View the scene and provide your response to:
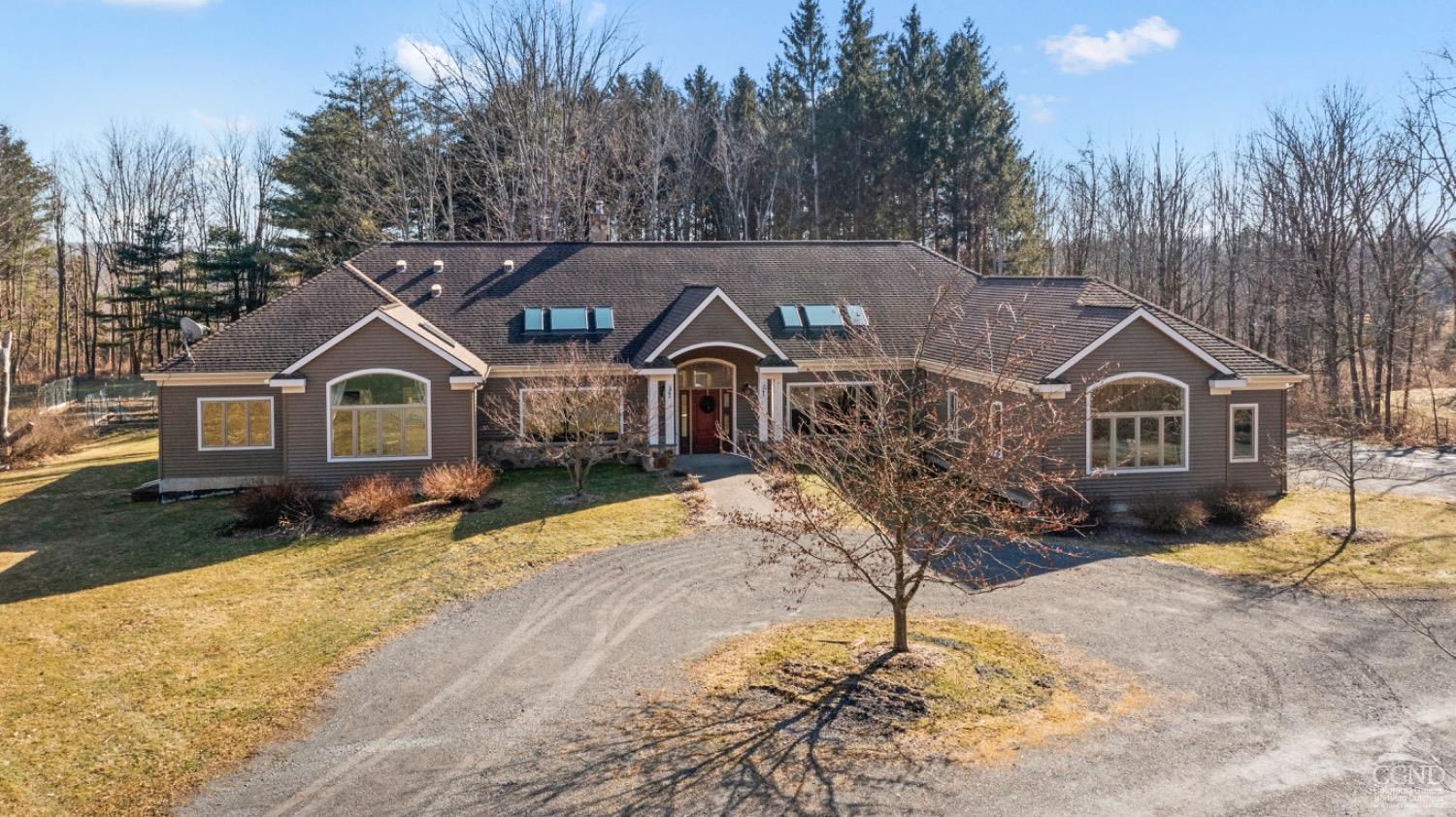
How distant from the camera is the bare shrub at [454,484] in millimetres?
19641

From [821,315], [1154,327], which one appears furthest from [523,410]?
[1154,327]

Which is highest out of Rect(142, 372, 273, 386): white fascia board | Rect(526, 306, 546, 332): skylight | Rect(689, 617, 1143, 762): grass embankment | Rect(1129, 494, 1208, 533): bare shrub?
Rect(526, 306, 546, 332): skylight

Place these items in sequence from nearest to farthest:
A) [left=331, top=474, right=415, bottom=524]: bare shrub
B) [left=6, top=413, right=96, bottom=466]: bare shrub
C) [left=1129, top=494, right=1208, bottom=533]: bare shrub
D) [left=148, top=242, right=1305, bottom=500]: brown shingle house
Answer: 1. [left=1129, top=494, right=1208, bottom=533]: bare shrub
2. [left=331, top=474, right=415, bottom=524]: bare shrub
3. [left=148, top=242, right=1305, bottom=500]: brown shingle house
4. [left=6, top=413, right=96, bottom=466]: bare shrub

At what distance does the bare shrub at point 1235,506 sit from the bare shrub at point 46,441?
105 ft

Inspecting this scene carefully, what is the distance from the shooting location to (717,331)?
2452 centimetres

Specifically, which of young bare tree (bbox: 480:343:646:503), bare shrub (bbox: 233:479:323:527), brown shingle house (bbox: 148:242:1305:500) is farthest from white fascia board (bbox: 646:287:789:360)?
bare shrub (bbox: 233:479:323:527)

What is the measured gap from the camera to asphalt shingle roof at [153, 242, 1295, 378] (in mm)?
21875

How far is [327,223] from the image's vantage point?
43000 millimetres

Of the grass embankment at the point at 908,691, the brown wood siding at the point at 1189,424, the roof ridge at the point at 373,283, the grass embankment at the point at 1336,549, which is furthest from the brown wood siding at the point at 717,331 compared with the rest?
the grass embankment at the point at 908,691

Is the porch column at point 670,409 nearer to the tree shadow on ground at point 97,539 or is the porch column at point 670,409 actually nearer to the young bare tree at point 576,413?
the young bare tree at point 576,413

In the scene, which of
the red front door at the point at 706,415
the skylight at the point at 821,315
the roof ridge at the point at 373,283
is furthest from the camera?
the skylight at the point at 821,315

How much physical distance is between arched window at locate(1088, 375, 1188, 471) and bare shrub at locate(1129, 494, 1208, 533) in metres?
1.43

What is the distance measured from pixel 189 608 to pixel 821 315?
704 inches

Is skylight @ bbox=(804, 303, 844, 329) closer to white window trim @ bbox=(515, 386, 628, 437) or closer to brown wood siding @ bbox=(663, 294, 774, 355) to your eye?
brown wood siding @ bbox=(663, 294, 774, 355)
